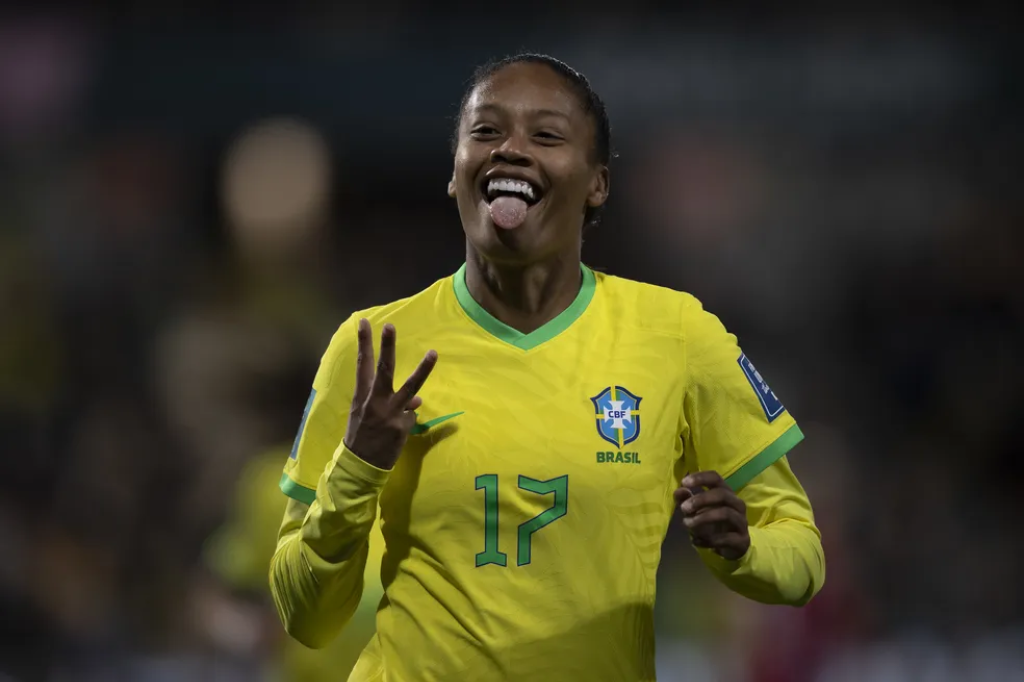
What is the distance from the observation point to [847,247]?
6.58 meters

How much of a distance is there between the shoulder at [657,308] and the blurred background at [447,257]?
2874 millimetres

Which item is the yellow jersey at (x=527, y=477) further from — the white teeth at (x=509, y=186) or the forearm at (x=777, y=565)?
the white teeth at (x=509, y=186)

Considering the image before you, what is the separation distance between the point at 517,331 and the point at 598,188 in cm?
37

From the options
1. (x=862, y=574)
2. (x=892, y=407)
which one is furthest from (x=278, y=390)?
(x=892, y=407)

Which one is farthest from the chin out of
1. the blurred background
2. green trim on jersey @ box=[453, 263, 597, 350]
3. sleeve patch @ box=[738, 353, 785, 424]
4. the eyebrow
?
the blurred background

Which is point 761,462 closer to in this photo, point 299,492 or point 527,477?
point 527,477

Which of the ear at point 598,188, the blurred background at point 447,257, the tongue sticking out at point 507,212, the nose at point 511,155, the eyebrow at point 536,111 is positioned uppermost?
the eyebrow at point 536,111

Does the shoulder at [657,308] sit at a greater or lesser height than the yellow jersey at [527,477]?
greater

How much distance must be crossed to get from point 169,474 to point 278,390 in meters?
1.24

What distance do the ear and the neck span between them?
0.49ft

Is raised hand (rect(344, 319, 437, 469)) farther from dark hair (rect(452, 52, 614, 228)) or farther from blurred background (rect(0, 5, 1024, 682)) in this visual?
blurred background (rect(0, 5, 1024, 682))

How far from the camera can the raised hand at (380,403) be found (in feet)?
7.14

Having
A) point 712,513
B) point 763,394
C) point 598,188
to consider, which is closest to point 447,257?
point 598,188

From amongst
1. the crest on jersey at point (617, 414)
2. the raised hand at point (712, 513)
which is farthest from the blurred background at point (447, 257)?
the raised hand at point (712, 513)
